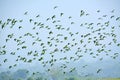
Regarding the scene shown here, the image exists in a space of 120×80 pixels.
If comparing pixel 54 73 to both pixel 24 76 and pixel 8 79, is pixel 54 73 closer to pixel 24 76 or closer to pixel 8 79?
pixel 24 76

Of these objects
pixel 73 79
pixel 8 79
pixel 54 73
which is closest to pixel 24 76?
pixel 54 73

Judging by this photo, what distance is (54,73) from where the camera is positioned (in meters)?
188

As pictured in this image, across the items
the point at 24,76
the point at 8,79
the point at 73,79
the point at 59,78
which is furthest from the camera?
the point at 24,76

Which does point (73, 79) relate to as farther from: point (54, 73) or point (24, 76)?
point (24, 76)

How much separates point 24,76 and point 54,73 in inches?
1014

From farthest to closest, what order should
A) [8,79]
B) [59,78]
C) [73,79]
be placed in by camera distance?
[59,78] → [8,79] → [73,79]

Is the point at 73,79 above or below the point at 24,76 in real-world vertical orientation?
below

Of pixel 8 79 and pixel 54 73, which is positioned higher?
pixel 54 73

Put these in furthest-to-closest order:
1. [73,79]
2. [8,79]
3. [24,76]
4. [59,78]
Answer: [24,76], [59,78], [8,79], [73,79]

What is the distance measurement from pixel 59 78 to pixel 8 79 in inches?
1653

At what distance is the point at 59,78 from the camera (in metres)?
185

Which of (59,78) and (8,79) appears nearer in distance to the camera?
(8,79)

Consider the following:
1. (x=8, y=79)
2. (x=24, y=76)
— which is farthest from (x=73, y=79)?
(x=24, y=76)

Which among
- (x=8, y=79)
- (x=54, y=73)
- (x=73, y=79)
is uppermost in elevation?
(x=54, y=73)
